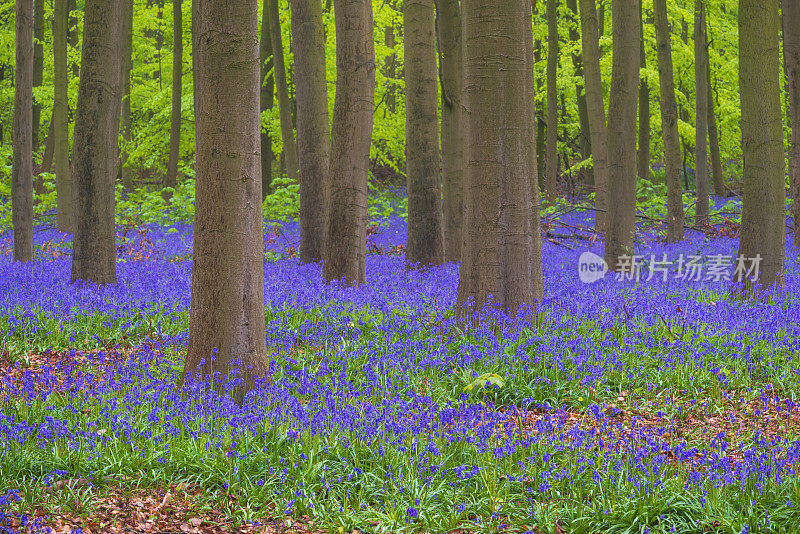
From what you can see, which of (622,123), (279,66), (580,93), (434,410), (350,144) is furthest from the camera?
(580,93)

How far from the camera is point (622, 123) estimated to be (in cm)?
1168

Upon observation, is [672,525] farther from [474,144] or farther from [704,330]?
[474,144]

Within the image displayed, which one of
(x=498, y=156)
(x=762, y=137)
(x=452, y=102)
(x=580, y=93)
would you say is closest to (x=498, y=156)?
(x=498, y=156)

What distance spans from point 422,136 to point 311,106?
2.13 metres

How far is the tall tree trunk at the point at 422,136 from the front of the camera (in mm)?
11742

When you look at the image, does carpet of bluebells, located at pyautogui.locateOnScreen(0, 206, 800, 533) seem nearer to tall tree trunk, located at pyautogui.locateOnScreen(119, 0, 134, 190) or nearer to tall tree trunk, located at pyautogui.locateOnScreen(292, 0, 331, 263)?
tall tree trunk, located at pyautogui.locateOnScreen(292, 0, 331, 263)

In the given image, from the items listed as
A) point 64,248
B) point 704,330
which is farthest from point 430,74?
point 64,248

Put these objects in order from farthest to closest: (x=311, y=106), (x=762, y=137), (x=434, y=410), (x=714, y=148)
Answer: (x=714, y=148) < (x=311, y=106) < (x=762, y=137) < (x=434, y=410)

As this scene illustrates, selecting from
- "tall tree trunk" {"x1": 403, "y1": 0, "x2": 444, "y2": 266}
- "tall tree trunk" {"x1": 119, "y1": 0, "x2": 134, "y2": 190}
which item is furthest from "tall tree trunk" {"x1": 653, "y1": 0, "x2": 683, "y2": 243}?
"tall tree trunk" {"x1": 119, "y1": 0, "x2": 134, "y2": 190}

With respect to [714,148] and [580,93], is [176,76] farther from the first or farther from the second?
[714,148]

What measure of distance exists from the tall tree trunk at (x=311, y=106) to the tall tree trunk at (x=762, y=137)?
6689 millimetres

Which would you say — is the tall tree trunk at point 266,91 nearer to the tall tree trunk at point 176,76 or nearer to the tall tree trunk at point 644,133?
the tall tree trunk at point 176,76

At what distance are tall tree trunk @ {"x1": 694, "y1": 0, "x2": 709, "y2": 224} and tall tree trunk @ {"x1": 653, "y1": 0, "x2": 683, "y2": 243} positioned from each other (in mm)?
1740

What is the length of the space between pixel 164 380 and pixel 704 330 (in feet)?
17.7
